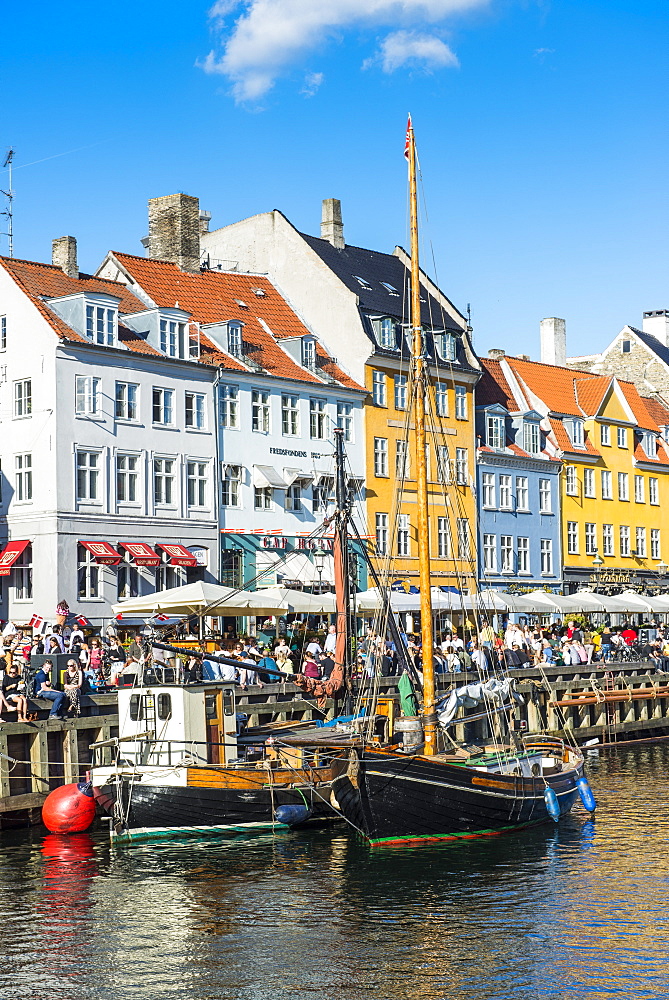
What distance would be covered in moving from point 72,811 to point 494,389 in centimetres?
4968

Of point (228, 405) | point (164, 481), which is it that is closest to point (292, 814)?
point (164, 481)

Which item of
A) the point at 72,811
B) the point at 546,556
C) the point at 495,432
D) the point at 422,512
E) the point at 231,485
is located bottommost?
the point at 72,811

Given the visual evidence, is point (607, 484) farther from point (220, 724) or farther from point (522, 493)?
point (220, 724)

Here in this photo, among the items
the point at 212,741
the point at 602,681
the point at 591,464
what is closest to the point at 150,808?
the point at 212,741

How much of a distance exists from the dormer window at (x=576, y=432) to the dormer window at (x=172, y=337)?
96.8 ft

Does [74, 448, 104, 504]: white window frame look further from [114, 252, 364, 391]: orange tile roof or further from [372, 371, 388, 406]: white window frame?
[372, 371, 388, 406]: white window frame

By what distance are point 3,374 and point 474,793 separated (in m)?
29.8

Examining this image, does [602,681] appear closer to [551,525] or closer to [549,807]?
[549,807]

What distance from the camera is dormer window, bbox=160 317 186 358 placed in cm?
5288

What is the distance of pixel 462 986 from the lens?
17.3 meters

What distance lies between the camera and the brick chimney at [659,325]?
94.4m

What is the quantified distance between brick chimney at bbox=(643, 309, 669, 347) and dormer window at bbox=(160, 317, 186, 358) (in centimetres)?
4894

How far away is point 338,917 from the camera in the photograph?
2059 centimetres

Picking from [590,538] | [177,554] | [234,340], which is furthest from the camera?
[590,538]
